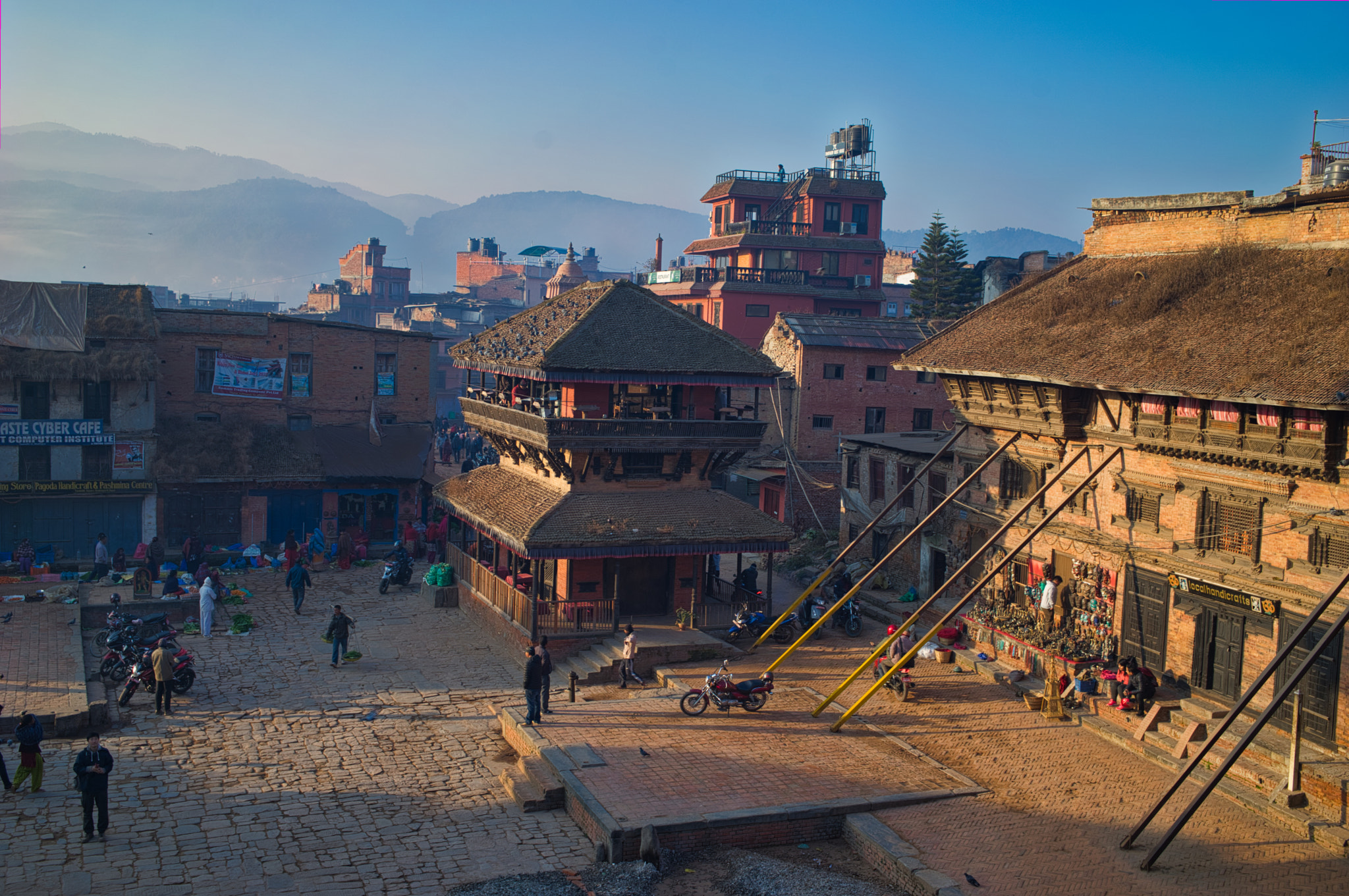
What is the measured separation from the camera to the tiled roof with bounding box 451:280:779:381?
28.3m

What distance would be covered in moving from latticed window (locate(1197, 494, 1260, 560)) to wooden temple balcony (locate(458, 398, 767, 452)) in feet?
37.7

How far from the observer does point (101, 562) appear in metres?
34.6

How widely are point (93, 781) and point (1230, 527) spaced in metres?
21.6

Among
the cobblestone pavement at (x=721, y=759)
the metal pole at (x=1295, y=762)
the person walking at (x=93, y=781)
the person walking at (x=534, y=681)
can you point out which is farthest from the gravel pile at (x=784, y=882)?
the person walking at (x=93, y=781)

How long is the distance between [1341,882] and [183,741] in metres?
20.9

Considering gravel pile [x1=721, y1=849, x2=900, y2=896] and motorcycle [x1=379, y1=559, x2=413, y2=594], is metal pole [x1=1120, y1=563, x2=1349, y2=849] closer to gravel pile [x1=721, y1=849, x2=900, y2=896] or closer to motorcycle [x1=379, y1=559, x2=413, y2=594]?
gravel pile [x1=721, y1=849, x2=900, y2=896]

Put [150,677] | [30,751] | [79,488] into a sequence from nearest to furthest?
1. [30,751]
2. [150,677]
3. [79,488]

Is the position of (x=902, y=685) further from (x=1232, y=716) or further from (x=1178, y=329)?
(x=1178, y=329)

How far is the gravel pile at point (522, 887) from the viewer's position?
50.2ft

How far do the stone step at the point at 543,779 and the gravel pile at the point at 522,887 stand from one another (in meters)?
2.60

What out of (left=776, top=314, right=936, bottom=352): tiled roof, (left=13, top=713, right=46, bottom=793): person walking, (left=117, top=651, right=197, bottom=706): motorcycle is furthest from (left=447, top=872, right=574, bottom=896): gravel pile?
(left=776, top=314, right=936, bottom=352): tiled roof

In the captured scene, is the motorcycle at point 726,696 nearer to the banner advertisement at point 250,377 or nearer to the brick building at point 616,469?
the brick building at point 616,469

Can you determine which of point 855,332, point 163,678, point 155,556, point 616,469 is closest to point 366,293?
point 855,332

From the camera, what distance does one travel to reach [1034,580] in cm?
2691
